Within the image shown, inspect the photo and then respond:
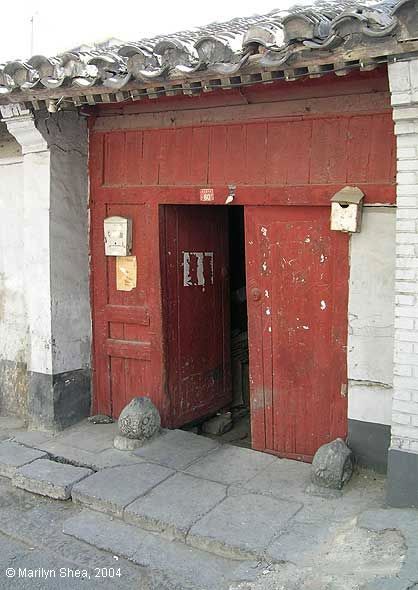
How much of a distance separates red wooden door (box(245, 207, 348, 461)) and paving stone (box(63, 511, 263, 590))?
160 cm

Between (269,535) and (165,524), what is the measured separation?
2.62ft

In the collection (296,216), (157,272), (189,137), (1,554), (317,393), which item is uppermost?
(189,137)

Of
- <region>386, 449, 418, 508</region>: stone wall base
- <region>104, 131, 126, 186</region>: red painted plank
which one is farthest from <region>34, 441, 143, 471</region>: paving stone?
<region>104, 131, 126, 186</region>: red painted plank

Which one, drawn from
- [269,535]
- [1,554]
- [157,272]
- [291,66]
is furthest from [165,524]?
[291,66]

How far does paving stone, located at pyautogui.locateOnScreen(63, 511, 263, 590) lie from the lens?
13.9 ft

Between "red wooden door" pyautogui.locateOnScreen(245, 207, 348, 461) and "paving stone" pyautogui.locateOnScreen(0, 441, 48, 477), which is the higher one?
"red wooden door" pyautogui.locateOnScreen(245, 207, 348, 461)

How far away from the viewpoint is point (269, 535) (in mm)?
4523

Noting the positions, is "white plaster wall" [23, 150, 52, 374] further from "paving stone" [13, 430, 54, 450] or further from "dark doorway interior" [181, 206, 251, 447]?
"dark doorway interior" [181, 206, 251, 447]

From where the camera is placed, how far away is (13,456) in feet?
20.1

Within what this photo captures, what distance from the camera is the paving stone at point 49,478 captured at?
5484 millimetres

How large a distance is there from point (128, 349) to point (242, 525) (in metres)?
2.57

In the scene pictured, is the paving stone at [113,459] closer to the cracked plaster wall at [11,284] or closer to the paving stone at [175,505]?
the paving stone at [175,505]

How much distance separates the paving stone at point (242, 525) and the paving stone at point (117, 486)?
706 millimetres

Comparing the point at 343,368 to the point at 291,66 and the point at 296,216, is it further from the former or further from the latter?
the point at 291,66
